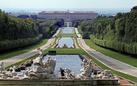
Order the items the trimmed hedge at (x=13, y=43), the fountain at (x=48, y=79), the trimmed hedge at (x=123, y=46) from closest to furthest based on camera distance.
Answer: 1. the fountain at (x=48, y=79)
2. the trimmed hedge at (x=123, y=46)
3. the trimmed hedge at (x=13, y=43)

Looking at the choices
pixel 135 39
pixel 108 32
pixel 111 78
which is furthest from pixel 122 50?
pixel 111 78

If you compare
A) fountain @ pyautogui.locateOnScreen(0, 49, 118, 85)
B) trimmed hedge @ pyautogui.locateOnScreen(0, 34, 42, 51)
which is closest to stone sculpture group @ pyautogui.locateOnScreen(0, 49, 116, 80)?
fountain @ pyautogui.locateOnScreen(0, 49, 118, 85)

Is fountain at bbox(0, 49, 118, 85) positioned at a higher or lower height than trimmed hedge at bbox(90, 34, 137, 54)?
higher

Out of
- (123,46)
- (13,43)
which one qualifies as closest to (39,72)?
(123,46)

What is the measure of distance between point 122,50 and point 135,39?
4.08 metres

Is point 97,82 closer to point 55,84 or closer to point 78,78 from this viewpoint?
point 78,78

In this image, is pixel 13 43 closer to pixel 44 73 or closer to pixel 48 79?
pixel 44 73

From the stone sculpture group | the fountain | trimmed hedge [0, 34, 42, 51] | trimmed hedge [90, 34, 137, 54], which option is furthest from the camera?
trimmed hedge [0, 34, 42, 51]

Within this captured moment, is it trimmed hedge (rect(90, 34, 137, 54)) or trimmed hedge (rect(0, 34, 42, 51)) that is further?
trimmed hedge (rect(0, 34, 42, 51))

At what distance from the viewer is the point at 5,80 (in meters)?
24.9

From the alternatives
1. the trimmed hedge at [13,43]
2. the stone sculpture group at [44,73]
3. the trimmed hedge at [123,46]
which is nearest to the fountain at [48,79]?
the stone sculpture group at [44,73]

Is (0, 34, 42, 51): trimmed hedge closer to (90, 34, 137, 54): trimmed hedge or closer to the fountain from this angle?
(90, 34, 137, 54): trimmed hedge

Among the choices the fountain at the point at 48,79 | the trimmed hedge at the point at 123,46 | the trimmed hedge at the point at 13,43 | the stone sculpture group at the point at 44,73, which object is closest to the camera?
the fountain at the point at 48,79

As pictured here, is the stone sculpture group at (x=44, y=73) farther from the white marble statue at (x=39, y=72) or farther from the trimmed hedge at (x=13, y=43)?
the trimmed hedge at (x=13, y=43)
